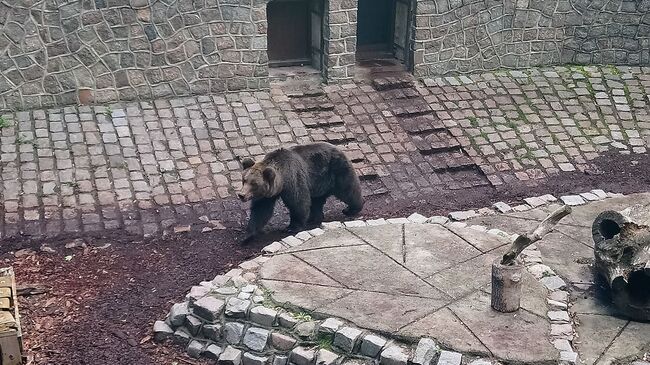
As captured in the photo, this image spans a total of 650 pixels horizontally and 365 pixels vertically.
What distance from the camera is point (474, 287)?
745 cm

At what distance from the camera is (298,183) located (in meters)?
8.99

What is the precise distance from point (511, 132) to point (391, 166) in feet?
6.33

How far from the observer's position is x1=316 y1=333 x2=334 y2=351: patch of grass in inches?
271

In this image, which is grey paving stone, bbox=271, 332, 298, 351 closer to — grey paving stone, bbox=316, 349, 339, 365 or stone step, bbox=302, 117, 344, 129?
grey paving stone, bbox=316, 349, 339, 365

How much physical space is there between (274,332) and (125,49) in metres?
5.46

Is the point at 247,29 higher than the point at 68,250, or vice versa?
the point at 247,29

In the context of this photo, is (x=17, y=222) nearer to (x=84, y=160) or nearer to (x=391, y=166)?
(x=84, y=160)

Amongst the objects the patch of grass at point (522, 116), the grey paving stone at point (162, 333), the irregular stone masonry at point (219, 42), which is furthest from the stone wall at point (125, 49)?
the grey paving stone at point (162, 333)

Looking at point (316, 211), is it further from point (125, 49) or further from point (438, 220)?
point (125, 49)

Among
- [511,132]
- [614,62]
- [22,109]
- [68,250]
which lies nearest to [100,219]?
[68,250]

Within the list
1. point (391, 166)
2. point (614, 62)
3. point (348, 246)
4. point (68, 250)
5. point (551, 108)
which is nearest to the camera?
point (348, 246)

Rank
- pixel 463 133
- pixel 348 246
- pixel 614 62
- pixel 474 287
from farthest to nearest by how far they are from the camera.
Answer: pixel 614 62 → pixel 463 133 → pixel 348 246 → pixel 474 287

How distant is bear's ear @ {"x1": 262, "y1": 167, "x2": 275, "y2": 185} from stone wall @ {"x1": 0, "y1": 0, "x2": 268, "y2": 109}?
134 inches

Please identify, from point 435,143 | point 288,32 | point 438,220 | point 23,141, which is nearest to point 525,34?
point 435,143
